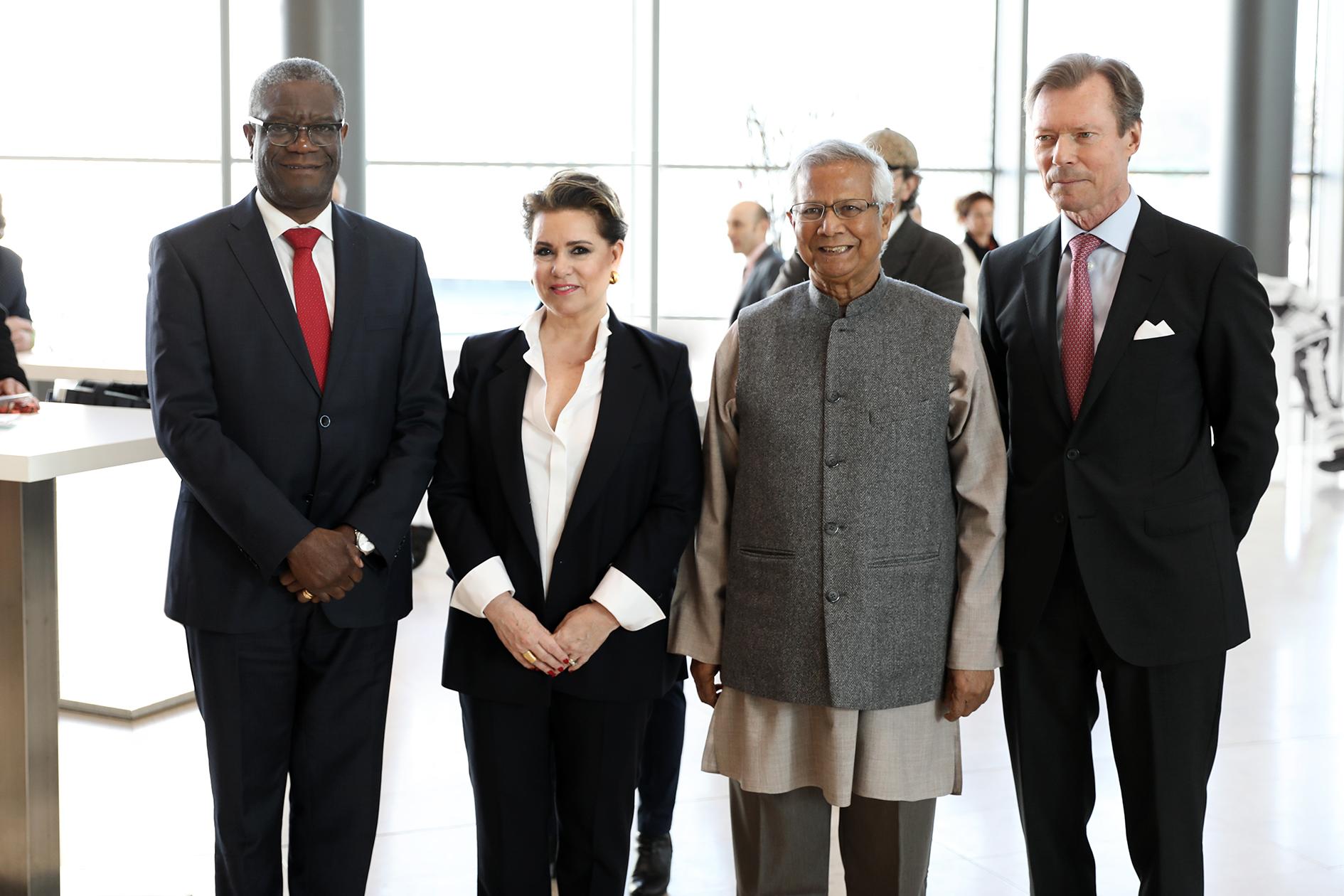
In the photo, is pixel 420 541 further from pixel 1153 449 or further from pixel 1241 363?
pixel 1241 363

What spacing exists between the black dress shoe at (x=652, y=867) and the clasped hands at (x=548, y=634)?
1.08 m

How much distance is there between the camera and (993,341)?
2.68 m

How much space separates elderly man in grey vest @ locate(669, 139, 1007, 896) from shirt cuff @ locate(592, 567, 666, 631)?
0.17 meters

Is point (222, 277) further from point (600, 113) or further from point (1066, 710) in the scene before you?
point (600, 113)

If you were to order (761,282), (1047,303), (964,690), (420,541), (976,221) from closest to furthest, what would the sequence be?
1. (964,690)
2. (1047,303)
3. (761,282)
4. (420,541)
5. (976,221)

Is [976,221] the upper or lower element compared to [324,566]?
upper

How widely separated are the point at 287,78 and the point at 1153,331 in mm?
1622

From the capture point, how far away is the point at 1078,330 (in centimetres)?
251

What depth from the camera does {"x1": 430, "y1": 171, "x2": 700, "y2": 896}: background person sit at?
2459 mm

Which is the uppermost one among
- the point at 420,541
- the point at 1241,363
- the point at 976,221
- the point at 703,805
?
the point at 976,221

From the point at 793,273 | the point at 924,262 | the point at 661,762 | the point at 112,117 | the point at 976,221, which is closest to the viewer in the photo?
the point at 661,762

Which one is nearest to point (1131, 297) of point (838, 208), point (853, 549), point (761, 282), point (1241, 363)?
point (1241, 363)

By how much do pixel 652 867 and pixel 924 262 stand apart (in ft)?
6.01

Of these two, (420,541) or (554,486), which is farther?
(420,541)
